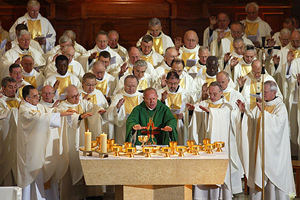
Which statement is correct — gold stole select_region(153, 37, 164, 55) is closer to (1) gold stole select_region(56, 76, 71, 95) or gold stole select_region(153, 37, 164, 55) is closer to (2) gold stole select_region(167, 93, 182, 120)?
(1) gold stole select_region(56, 76, 71, 95)

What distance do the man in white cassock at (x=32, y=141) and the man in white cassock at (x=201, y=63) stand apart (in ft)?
11.2

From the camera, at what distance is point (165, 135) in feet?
29.5

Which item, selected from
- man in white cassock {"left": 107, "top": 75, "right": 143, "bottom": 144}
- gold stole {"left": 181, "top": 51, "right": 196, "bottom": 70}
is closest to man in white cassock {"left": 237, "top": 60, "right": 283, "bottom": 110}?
gold stole {"left": 181, "top": 51, "right": 196, "bottom": 70}

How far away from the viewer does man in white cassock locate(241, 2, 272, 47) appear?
43.0 ft

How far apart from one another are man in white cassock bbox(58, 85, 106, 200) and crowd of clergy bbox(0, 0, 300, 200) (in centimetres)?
2

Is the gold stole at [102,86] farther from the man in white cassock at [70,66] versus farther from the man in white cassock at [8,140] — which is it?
the man in white cassock at [8,140]

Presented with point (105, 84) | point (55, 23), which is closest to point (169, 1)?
point (55, 23)

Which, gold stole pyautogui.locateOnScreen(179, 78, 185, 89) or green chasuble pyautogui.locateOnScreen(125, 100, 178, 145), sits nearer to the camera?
green chasuble pyautogui.locateOnScreen(125, 100, 178, 145)

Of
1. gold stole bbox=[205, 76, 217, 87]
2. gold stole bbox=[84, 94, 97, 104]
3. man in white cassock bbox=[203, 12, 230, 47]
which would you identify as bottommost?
gold stole bbox=[84, 94, 97, 104]

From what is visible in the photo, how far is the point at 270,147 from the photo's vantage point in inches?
360

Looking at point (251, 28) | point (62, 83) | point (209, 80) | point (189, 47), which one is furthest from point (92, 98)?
point (251, 28)

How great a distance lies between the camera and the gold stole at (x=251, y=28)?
13.2 metres

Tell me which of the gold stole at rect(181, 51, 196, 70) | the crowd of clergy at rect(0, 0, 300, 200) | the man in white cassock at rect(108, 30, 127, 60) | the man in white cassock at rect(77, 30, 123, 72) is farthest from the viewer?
the man in white cassock at rect(108, 30, 127, 60)

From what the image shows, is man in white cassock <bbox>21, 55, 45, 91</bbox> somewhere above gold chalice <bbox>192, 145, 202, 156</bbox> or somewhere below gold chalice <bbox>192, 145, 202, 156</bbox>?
above
